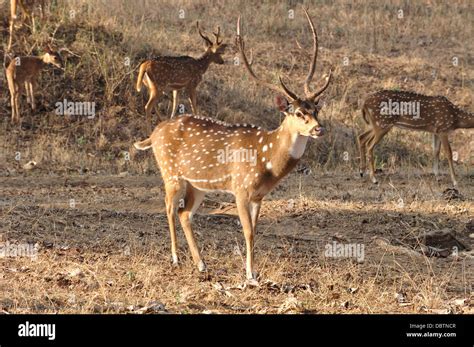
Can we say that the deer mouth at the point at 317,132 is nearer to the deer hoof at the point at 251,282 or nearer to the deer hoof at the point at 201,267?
the deer hoof at the point at 251,282

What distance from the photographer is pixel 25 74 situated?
17984 millimetres

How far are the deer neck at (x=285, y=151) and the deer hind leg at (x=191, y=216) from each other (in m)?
1.13

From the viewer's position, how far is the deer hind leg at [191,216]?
10.3 metres

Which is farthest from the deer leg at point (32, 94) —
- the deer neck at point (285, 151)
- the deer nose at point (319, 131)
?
the deer nose at point (319, 131)

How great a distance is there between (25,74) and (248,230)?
9.30m

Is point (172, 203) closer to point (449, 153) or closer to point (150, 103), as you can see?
point (150, 103)

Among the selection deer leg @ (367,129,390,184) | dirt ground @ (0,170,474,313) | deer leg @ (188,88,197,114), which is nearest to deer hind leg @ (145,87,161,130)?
deer leg @ (188,88,197,114)

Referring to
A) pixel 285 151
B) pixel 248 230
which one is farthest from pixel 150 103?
pixel 248 230

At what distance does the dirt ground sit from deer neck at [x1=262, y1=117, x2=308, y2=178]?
1.04 metres

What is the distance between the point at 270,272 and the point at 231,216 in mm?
2877

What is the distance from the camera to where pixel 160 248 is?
1110cm

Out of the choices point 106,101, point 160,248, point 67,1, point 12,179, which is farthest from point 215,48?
point 160,248

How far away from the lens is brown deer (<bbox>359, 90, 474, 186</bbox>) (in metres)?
17.5

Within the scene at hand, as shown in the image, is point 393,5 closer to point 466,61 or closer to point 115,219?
point 466,61
